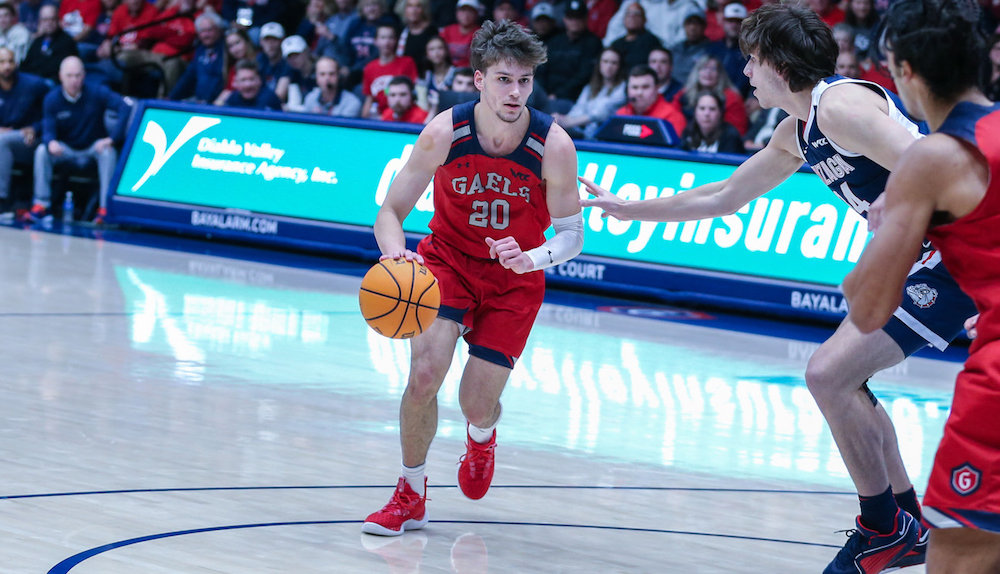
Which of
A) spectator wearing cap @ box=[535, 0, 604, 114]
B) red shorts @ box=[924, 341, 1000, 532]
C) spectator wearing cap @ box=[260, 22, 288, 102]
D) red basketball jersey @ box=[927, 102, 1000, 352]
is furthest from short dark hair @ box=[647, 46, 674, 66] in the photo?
red shorts @ box=[924, 341, 1000, 532]

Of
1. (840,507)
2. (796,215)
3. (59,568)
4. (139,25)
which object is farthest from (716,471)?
(139,25)

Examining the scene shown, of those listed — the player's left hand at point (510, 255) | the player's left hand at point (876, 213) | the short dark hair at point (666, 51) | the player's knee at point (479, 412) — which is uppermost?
the short dark hair at point (666, 51)

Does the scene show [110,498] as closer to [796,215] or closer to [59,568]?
[59,568]

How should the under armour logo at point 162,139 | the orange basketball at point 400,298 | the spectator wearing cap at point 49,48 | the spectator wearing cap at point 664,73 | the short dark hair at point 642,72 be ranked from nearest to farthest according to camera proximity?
the orange basketball at point 400,298, the short dark hair at point 642,72, the spectator wearing cap at point 664,73, the under armour logo at point 162,139, the spectator wearing cap at point 49,48

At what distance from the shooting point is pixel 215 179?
577 inches

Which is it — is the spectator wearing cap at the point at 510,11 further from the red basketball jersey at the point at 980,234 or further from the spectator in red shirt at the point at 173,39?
the red basketball jersey at the point at 980,234

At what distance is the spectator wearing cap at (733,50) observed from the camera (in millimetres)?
13930

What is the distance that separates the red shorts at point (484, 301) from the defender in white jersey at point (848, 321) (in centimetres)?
133

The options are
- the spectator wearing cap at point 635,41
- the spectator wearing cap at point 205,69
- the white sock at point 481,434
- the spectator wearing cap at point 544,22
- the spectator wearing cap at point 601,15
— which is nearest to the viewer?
the white sock at point 481,434

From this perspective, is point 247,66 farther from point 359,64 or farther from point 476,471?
point 476,471

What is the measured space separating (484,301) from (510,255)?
618mm

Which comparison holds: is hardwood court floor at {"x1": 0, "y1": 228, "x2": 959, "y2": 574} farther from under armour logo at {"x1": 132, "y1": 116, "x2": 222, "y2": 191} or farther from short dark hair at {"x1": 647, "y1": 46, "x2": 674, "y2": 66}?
under armour logo at {"x1": 132, "y1": 116, "x2": 222, "y2": 191}

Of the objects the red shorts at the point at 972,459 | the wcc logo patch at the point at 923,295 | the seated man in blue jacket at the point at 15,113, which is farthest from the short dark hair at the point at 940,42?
the seated man in blue jacket at the point at 15,113

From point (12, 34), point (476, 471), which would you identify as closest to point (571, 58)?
point (12, 34)
